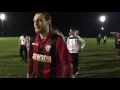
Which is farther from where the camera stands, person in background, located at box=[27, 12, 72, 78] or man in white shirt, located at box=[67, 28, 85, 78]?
man in white shirt, located at box=[67, 28, 85, 78]

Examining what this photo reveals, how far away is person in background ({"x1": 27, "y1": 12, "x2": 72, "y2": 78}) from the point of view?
4250mm

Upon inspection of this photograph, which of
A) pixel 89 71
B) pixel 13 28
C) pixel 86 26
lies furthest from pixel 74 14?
pixel 89 71

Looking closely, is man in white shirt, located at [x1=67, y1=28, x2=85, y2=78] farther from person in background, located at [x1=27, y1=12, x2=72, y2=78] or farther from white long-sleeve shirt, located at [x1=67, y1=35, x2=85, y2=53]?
person in background, located at [x1=27, y1=12, x2=72, y2=78]

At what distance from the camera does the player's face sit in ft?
13.8

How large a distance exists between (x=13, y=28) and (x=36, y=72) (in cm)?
8861

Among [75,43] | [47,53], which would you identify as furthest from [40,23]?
[75,43]

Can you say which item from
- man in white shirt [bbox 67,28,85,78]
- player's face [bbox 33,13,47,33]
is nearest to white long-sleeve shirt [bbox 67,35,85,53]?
man in white shirt [bbox 67,28,85,78]

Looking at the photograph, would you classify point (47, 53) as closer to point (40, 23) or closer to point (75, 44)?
point (40, 23)

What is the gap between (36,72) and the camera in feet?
15.4

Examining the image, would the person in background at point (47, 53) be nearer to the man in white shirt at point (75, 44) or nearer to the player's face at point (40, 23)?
the player's face at point (40, 23)

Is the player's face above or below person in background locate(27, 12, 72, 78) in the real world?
above

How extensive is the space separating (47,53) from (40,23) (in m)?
0.55
